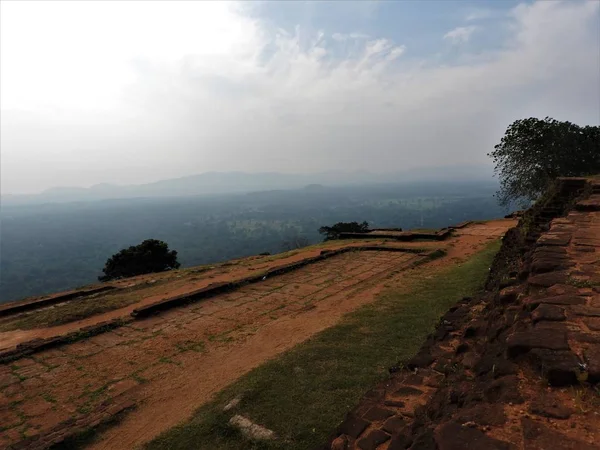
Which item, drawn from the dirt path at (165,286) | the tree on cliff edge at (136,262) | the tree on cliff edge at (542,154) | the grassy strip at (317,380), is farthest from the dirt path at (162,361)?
the tree on cliff edge at (542,154)

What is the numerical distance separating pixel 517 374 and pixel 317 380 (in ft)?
10.7

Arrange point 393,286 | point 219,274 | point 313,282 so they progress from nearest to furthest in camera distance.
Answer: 1. point 393,286
2. point 313,282
3. point 219,274

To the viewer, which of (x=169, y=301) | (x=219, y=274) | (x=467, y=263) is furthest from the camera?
(x=219, y=274)

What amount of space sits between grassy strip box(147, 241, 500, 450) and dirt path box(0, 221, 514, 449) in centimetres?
44

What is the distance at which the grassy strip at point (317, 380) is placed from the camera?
4371 millimetres

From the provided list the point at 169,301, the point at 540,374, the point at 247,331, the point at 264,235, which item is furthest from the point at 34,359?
the point at 264,235

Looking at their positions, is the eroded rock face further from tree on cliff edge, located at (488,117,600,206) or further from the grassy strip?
tree on cliff edge, located at (488,117,600,206)

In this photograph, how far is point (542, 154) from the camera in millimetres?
25484

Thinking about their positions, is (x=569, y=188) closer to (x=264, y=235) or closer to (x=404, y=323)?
(x=404, y=323)

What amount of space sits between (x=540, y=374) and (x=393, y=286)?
8.00 m

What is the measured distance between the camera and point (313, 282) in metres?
11.6

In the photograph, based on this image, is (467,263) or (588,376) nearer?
(588,376)

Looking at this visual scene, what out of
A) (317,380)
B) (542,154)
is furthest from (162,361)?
(542,154)

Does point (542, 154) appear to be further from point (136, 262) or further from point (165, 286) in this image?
point (136, 262)
